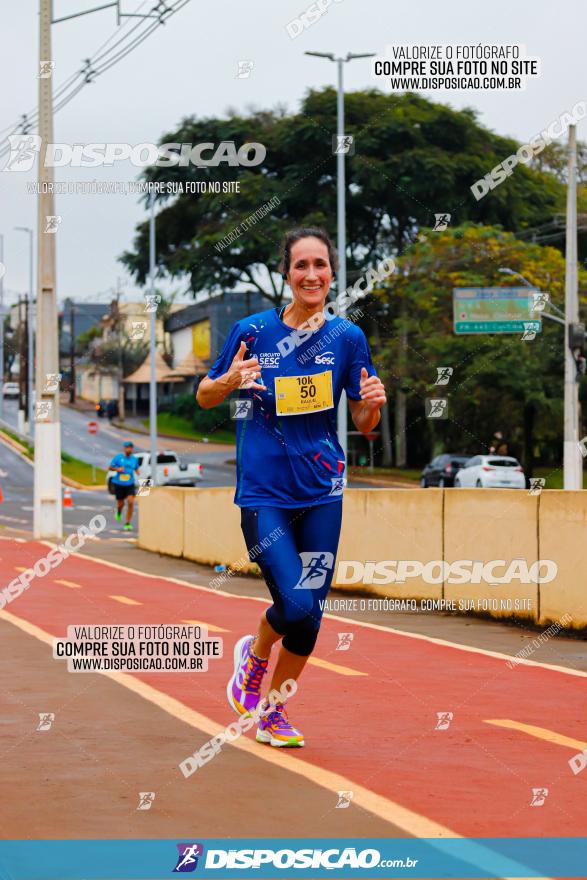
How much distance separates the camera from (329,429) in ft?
21.7

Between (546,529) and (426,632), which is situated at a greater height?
(546,529)

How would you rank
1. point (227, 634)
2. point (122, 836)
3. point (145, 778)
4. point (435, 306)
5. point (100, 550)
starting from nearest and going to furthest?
1. point (122, 836)
2. point (145, 778)
3. point (227, 634)
4. point (100, 550)
5. point (435, 306)

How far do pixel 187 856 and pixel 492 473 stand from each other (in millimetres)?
39697

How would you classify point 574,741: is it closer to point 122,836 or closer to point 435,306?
point 122,836

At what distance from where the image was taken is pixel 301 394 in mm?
6453

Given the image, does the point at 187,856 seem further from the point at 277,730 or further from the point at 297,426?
the point at 297,426

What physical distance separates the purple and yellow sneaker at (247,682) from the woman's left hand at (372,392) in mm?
1166

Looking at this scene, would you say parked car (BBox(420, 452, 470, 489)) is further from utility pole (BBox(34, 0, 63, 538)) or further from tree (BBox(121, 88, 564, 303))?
utility pole (BBox(34, 0, 63, 538))

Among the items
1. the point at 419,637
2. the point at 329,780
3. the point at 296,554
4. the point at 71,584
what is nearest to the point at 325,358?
the point at 296,554

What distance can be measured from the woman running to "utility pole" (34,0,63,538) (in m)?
20.0

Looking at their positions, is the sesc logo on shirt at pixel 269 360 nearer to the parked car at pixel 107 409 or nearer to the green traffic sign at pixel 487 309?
the green traffic sign at pixel 487 309

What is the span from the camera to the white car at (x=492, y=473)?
1725 inches

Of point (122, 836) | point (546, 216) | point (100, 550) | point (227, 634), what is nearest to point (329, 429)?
point (122, 836)

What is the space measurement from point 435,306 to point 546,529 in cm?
4055
